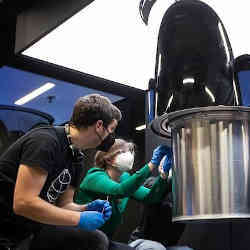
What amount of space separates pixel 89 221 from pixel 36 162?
21 centimetres

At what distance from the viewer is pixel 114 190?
5.24ft

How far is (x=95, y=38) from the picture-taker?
1.35m

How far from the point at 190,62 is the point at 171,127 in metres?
0.13

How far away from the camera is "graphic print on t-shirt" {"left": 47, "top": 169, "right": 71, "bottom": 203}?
116 cm

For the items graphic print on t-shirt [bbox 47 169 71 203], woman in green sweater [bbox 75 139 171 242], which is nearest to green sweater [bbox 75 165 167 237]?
woman in green sweater [bbox 75 139 171 242]

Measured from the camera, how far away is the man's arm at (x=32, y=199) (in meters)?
1.03

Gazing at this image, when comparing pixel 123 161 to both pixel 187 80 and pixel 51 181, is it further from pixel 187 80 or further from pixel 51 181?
pixel 187 80

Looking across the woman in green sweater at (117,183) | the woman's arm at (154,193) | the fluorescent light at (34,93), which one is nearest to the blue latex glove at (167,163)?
the woman in green sweater at (117,183)

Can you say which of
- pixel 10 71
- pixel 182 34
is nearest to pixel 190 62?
pixel 182 34

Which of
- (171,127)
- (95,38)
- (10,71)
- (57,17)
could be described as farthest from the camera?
(10,71)

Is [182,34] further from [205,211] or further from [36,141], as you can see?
[36,141]

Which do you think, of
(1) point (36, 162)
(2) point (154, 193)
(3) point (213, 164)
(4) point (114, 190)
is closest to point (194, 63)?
(3) point (213, 164)

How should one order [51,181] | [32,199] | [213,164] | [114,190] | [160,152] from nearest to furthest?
[213,164], [32,199], [51,181], [160,152], [114,190]

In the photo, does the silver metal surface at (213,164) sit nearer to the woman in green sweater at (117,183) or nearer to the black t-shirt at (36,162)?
the black t-shirt at (36,162)
